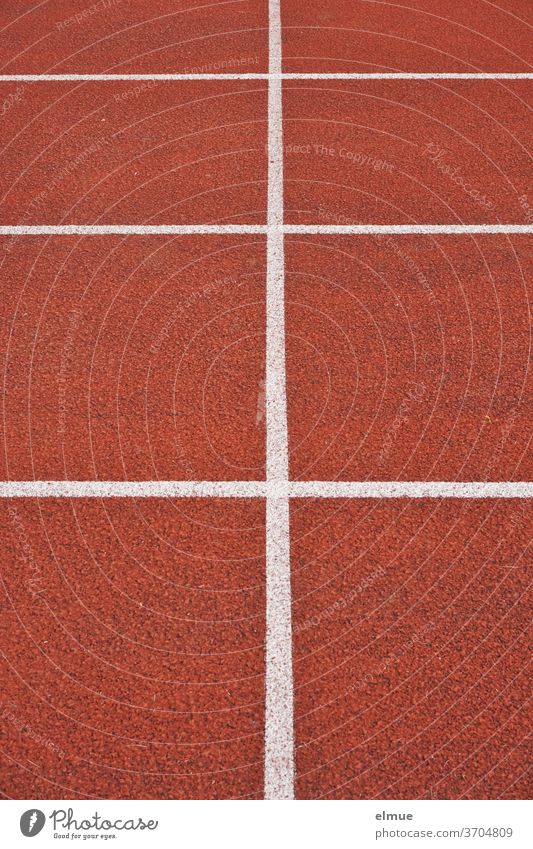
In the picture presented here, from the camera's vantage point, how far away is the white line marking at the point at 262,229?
4992 millimetres

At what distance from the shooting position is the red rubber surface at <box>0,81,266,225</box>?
5.19m

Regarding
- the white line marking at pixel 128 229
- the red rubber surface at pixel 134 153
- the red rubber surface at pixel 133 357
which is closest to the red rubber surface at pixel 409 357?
the red rubber surface at pixel 133 357

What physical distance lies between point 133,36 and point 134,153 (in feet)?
6.60

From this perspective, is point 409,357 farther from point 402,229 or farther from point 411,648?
point 411,648

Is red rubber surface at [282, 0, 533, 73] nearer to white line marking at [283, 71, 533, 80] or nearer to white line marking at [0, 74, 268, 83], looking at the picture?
white line marking at [283, 71, 533, 80]

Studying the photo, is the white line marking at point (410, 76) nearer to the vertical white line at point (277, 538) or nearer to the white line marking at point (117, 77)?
the white line marking at point (117, 77)

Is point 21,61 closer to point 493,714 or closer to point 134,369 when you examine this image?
point 134,369

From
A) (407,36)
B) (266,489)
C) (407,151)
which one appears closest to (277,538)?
(266,489)

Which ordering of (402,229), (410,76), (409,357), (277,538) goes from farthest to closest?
1. (410,76)
2. (402,229)
3. (409,357)
4. (277,538)

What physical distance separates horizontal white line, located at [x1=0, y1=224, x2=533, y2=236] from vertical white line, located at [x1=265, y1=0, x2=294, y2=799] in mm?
166

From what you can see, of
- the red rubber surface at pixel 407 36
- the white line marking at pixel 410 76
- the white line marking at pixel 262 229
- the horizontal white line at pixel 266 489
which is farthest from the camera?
the red rubber surface at pixel 407 36

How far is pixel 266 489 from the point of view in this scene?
12.1ft

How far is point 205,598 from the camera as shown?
3311mm

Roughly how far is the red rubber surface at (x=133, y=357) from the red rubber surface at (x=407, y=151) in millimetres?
730
